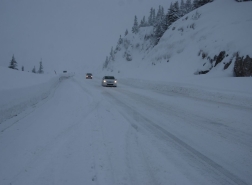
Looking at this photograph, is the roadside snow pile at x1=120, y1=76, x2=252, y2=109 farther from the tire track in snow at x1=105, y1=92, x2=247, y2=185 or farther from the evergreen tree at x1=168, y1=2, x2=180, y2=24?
the evergreen tree at x1=168, y1=2, x2=180, y2=24

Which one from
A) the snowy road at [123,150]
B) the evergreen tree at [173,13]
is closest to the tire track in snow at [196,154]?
the snowy road at [123,150]

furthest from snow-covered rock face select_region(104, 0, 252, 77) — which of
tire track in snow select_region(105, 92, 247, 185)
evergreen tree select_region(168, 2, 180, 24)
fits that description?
tire track in snow select_region(105, 92, 247, 185)

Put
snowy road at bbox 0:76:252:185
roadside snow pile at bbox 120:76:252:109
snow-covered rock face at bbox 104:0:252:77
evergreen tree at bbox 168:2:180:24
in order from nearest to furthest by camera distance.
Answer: snowy road at bbox 0:76:252:185 < roadside snow pile at bbox 120:76:252:109 < snow-covered rock face at bbox 104:0:252:77 < evergreen tree at bbox 168:2:180:24

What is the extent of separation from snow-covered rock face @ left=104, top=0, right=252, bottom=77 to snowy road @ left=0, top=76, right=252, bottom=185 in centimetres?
1775

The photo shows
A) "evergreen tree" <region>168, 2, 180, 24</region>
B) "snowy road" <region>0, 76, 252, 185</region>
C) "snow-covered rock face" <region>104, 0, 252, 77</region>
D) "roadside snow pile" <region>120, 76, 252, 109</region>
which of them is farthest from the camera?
"evergreen tree" <region>168, 2, 180, 24</region>

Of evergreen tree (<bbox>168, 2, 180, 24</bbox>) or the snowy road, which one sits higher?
evergreen tree (<bbox>168, 2, 180, 24</bbox>)

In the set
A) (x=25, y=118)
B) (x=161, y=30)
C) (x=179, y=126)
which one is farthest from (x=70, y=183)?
(x=161, y=30)

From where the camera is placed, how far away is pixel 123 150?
13.7ft

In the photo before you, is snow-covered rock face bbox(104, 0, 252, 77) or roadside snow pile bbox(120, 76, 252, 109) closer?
roadside snow pile bbox(120, 76, 252, 109)

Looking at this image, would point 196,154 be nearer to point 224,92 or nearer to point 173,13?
point 224,92

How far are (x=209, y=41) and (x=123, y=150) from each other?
29889 millimetres

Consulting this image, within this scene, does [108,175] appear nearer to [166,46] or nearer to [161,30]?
[166,46]

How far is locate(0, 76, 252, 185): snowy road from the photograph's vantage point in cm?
317

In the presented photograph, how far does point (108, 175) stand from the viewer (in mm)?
3172
